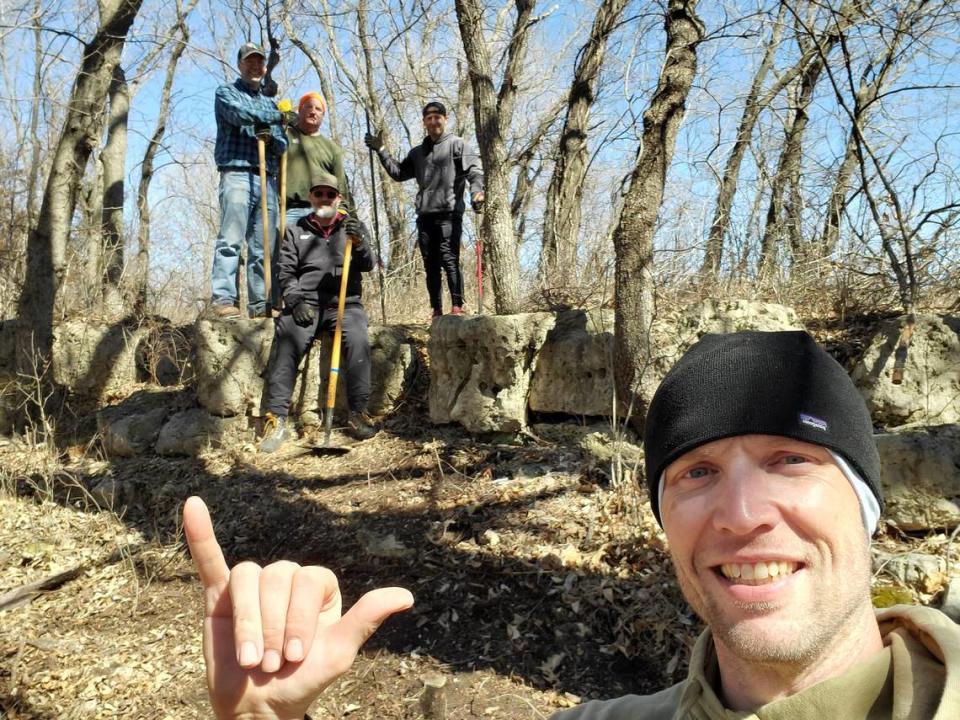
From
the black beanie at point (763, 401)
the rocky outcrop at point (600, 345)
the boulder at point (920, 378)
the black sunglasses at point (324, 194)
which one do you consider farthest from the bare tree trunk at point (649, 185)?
the black beanie at point (763, 401)

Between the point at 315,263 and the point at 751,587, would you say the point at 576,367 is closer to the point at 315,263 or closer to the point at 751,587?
the point at 315,263

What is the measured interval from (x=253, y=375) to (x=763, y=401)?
623cm

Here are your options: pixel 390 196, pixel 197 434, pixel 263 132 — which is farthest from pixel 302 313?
pixel 390 196

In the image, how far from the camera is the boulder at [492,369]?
6.27 metres

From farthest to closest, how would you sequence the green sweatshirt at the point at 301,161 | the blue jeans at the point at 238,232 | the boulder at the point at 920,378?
the green sweatshirt at the point at 301,161, the blue jeans at the point at 238,232, the boulder at the point at 920,378

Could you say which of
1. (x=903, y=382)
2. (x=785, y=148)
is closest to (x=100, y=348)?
(x=903, y=382)

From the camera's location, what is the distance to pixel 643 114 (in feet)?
16.7

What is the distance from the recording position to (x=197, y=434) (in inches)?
273

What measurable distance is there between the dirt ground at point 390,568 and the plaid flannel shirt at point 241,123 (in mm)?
2792

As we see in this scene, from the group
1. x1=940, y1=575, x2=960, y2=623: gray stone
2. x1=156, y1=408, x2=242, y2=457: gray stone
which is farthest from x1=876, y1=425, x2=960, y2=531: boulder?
x1=156, y1=408, x2=242, y2=457: gray stone

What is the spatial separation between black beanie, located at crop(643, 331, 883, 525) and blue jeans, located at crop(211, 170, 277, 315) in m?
5.85

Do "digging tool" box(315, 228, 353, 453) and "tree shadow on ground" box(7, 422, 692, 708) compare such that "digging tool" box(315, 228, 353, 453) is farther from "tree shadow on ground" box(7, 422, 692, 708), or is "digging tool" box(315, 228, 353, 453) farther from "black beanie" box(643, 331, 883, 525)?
"black beanie" box(643, 331, 883, 525)

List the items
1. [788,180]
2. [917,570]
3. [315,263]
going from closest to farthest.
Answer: [917,570], [315,263], [788,180]

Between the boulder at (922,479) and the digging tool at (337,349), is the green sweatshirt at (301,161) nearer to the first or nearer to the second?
the digging tool at (337,349)
